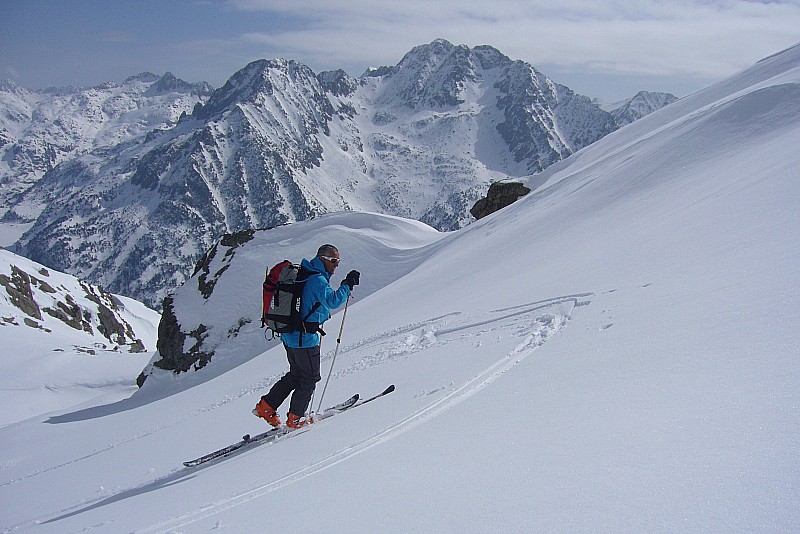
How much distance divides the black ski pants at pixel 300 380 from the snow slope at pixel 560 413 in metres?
0.54

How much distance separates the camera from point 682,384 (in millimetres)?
4352

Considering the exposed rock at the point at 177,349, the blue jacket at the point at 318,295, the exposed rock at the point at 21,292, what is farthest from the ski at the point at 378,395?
the exposed rock at the point at 21,292

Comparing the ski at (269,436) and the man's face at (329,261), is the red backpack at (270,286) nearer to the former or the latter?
the man's face at (329,261)

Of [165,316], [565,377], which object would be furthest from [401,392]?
[165,316]

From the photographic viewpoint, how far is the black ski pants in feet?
26.0

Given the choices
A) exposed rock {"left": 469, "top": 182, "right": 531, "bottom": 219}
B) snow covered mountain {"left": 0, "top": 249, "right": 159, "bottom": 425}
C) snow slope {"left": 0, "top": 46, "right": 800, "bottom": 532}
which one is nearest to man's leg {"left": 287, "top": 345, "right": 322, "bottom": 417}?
snow slope {"left": 0, "top": 46, "right": 800, "bottom": 532}

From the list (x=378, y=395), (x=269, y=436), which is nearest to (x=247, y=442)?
(x=269, y=436)

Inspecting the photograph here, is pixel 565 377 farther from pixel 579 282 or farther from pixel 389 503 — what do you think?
pixel 579 282

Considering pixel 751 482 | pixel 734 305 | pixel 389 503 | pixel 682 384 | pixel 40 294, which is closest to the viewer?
pixel 751 482

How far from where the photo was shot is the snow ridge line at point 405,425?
489 centimetres

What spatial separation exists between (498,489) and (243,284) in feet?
101

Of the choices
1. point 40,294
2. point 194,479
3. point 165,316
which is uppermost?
point 40,294

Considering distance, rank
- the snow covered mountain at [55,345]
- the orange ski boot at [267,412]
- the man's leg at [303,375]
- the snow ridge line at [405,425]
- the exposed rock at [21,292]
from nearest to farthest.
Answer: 1. the snow ridge line at [405,425]
2. the man's leg at [303,375]
3. the orange ski boot at [267,412]
4. the snow covered mountain at [55,345]
5. the exposed rock at [21,292]

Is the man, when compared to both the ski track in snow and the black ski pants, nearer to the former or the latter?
the black ski pants
